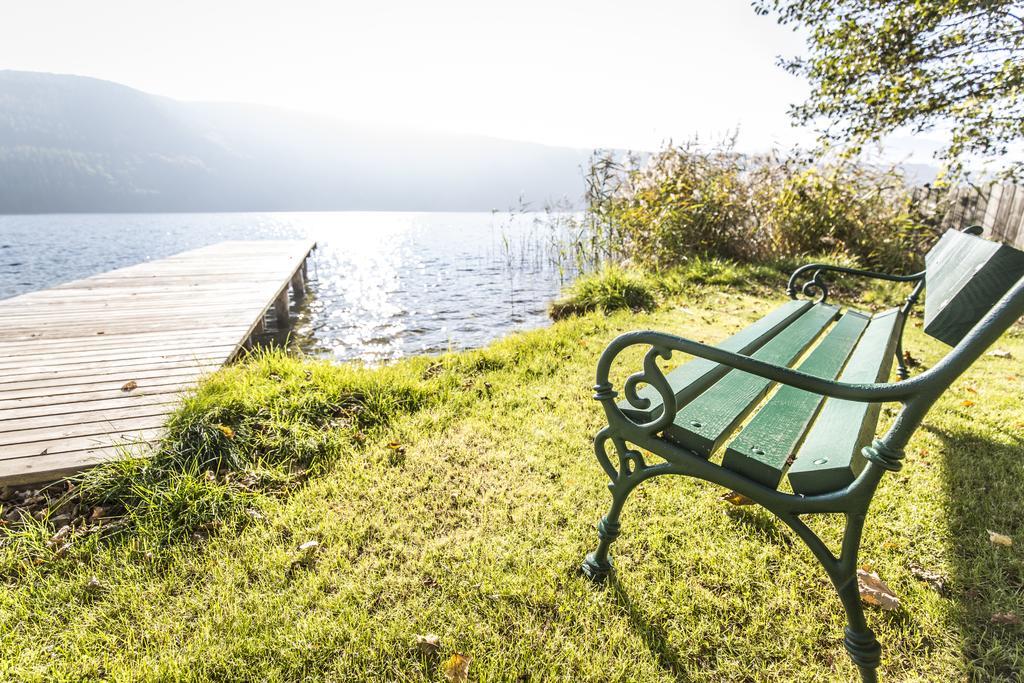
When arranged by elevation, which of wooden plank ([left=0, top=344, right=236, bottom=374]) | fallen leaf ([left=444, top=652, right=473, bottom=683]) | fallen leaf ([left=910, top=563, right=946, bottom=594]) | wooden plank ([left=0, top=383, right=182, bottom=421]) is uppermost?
wooden plank ([left=0, top=383, right=182, bottom=421])

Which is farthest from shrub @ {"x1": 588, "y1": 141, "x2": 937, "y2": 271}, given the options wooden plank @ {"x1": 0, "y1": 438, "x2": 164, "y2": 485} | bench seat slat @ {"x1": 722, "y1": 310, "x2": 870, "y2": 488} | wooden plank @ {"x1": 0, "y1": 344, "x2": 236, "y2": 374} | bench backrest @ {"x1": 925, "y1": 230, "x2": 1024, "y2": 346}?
wooden plank @ {"x1": 0, "y1": 438, "x2": 164, "y2": 485}

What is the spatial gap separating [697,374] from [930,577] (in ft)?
4.31

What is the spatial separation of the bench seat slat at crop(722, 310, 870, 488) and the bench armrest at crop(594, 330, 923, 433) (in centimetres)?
26

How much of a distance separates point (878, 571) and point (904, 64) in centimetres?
749

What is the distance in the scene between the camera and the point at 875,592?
187 cm

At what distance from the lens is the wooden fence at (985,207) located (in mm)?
6910

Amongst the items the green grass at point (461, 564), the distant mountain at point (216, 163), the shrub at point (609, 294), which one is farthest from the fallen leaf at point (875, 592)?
the distant mountain at point (216, 163)

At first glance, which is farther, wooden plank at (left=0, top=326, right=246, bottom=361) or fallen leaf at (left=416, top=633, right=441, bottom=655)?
wooden plank at (left=0, top=326, right=246, bottom=361)

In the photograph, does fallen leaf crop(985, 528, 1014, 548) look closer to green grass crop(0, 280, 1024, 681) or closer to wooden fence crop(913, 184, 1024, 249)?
green grass crop(0, 280, 1024, 681)

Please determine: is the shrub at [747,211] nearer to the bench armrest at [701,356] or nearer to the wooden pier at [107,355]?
the wooden pier at [107,355]

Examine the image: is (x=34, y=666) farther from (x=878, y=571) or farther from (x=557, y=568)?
(x=878, y=571)

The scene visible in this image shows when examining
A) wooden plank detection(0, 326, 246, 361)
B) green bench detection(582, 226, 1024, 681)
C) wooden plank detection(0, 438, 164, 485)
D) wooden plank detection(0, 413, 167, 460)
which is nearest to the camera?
green bench detection(582, 226, 1024, 681)

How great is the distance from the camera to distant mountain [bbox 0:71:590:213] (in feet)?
299

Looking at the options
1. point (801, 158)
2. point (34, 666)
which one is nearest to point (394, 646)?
point (34, 666)
